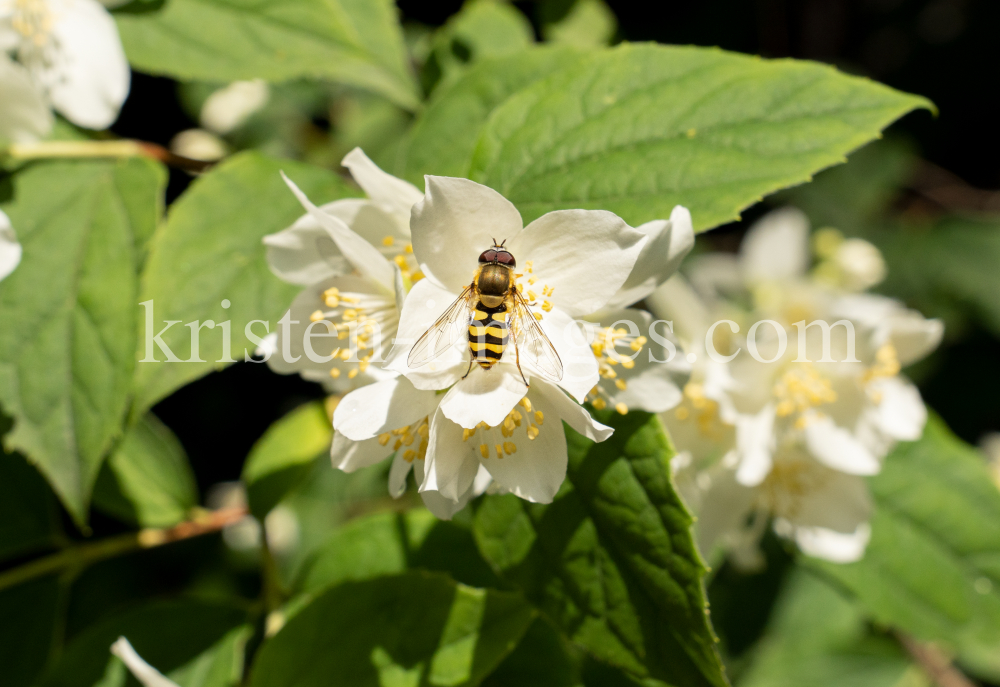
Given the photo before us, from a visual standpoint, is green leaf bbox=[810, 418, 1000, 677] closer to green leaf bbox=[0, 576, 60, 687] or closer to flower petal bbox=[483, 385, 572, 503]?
flower petal bbox=[483, 385, 572, 503]

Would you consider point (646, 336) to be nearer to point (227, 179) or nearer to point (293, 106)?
point (227, 179)

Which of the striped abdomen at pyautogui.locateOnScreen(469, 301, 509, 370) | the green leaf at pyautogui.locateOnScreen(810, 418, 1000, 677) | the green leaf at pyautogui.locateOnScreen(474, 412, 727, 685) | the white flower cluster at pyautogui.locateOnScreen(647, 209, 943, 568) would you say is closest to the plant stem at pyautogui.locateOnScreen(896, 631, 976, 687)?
the green leaf at pyautogui.locateOnScreen(810, 418, 1000, 677)

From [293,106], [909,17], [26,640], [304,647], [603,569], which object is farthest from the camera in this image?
[909,17]

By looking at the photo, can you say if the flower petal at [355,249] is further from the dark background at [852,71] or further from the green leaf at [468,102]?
the dark background at [852,71]

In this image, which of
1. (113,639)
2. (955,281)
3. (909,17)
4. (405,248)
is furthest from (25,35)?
(909,17)

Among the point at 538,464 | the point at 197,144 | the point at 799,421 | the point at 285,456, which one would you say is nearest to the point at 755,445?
the point at 799,421

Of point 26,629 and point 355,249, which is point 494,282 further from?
point 26,629
